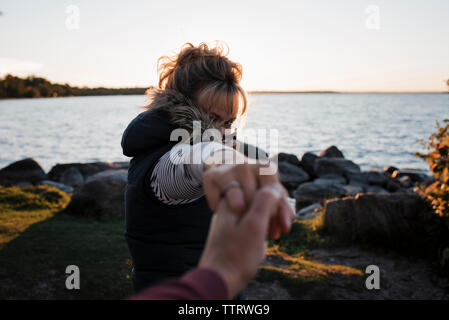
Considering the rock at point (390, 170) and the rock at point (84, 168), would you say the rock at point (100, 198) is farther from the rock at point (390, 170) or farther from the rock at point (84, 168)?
the rock at point (390, 170)

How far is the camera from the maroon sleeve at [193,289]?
2.31ft

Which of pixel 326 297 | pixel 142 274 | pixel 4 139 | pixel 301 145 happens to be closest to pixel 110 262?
pixel 326 297

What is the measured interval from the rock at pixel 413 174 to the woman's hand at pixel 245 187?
19837 mm

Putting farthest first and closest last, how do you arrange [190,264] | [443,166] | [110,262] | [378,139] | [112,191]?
1. [378,139]
2. [112,191]
3. [110,262]
4. [443,166]
5. [190,264]

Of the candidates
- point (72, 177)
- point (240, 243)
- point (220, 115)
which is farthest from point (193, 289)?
point (72, 177)

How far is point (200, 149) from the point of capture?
1332mm

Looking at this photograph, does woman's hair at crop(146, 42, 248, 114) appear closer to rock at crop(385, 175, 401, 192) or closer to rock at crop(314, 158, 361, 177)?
rock at crop(385, 175, 401, 192)

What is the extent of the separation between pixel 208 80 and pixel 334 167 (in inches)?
719

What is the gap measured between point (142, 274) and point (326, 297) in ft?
11.6

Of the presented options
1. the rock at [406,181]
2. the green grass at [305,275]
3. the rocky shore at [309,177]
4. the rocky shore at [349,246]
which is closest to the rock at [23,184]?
the rocky shore at [309,177]

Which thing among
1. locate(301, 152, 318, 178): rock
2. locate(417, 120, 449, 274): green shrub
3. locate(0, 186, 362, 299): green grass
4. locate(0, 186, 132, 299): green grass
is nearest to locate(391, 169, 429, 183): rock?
locate(301, 152, 318, 178): rock

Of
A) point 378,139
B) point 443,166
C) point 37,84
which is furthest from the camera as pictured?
point 37,84

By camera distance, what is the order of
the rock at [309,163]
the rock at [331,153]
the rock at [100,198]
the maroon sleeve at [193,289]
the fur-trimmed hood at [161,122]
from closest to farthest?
1. the maroon sleeve at [193,289]
2. the fur-trimmed hood at [161,122]
3. the rock at [100,198]
4. the rock at [309,163]
5. the rock at [331,153]

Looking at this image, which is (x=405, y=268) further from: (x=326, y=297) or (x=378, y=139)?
(x=378, y=139)
